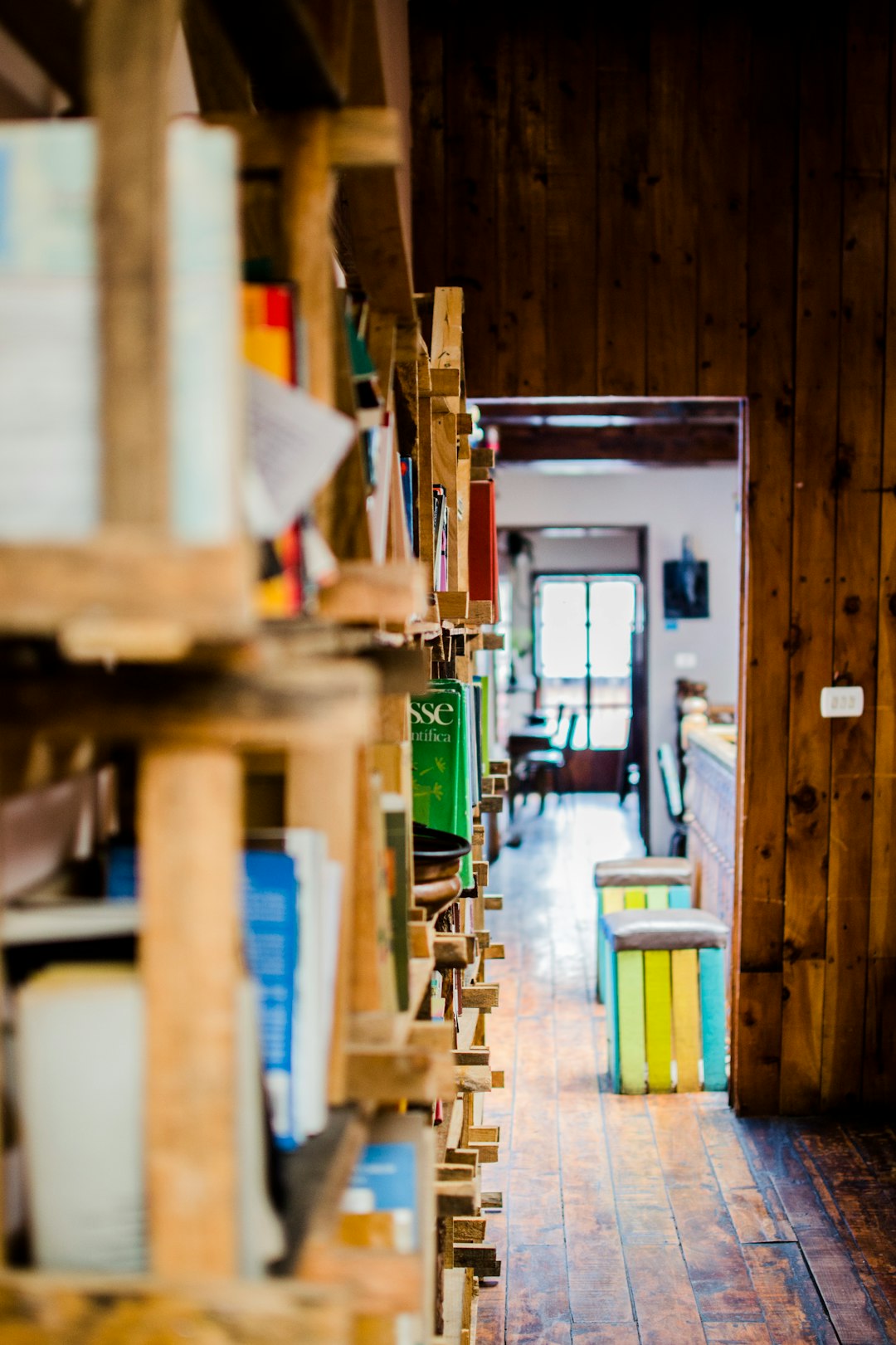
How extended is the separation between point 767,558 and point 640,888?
167cm

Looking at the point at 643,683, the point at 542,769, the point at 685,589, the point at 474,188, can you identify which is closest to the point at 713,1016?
the point at 474,188

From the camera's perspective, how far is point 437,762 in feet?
6.37

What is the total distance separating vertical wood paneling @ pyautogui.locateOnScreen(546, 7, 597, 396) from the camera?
10.8 ft

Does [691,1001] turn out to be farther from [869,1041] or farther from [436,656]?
[436,656]

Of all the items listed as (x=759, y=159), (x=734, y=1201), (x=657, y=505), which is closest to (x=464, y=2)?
(x=759, y=159)

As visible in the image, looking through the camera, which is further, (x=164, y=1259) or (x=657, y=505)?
(x=657, y=505)

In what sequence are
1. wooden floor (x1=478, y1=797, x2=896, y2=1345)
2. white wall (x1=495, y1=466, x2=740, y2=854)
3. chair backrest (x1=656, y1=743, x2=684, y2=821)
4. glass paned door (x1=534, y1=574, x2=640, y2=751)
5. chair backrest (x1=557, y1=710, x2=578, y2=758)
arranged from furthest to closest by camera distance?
1. glass paned door (x1=534, y1=574, x2=640, y2=751)
2. chair backrest (x1=557, y1=710, x2=578, y2=758)
3. white wall (x1=495, y1=466, x2=740, y2=854)
4. chair backrest (x1=656, y1=743, x2=684, y2=821)
5. wooden floor (x1=478, y1=797, x2=896, y2=1345)

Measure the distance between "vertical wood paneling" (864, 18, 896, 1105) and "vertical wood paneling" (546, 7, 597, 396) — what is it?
0.86 meters

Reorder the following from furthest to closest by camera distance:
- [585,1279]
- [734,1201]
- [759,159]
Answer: [759,159] < [734,1201] < [585,1279]

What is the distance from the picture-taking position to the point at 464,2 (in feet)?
10.8

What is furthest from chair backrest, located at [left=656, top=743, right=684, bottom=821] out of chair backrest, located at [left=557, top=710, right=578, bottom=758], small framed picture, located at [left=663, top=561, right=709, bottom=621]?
chair backrest, located at [left=557, top=710, right=578, bottom=758]

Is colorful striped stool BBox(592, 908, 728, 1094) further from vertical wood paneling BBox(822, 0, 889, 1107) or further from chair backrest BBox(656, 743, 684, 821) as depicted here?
chair backrest BBox(656, 743, 684, 821)

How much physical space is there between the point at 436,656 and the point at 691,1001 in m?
2.10

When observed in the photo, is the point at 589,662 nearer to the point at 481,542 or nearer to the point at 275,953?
the point at 481,542
